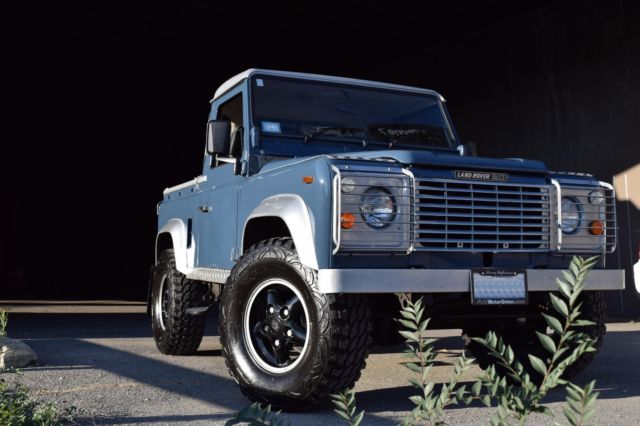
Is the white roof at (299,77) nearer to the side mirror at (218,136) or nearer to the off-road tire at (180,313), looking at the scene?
the side mirror at (218,136)

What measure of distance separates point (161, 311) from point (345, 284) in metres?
3.83

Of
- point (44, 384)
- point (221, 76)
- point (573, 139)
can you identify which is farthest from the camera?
point (221, 76)

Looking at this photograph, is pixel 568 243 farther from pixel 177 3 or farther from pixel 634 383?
pixel 177 3

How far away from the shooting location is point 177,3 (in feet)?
49.8

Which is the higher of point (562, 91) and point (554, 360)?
point (562, 91)

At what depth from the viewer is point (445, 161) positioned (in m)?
4.58

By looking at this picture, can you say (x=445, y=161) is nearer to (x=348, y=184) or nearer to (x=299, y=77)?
(x=348, y=184)

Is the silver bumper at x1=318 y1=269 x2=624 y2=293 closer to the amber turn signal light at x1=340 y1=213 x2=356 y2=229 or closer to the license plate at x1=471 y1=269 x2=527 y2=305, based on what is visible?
the license plate at x1=471 y1=269 x2=527 y2=305

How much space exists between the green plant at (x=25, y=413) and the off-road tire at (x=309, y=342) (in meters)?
1.08

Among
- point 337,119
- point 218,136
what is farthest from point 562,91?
point 218,136

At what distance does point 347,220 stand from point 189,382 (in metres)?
2.09

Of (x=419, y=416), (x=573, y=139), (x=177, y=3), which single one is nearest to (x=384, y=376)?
(x=419, y=416)

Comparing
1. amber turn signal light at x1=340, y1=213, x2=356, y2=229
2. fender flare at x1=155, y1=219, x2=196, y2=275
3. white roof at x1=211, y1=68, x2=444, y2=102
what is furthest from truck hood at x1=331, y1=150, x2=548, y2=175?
fender flare at x1=155, y1=219, x2=196, y2=275

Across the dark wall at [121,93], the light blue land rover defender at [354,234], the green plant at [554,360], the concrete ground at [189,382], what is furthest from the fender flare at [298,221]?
the dark wall at [121,93]
